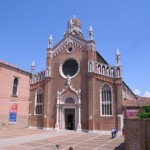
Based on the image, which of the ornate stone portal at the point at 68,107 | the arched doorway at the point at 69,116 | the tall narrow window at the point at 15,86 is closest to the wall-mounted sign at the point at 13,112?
the tall narrow window at the point at 15,86

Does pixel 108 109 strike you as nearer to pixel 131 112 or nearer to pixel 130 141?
pixel 131 112

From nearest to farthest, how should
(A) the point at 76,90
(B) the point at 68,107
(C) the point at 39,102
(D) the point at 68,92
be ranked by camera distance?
(A) the point at 76,90 → (B) the point at 68,107 → (D) the point at 68,92 → (C) the point at 39,102

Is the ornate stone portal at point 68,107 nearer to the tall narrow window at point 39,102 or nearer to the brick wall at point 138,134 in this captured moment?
the tall narrow window at point 39,102

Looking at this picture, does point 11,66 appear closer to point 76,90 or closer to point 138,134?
point 76,90

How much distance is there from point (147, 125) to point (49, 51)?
2414 cm

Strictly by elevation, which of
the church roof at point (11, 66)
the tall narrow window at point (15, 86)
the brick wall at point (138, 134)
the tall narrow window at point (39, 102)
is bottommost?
the brick wall at point (138, 134)

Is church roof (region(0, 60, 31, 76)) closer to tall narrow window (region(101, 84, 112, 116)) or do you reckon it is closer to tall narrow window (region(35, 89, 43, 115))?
tall narrow window (region(35, 89, 43, 115))

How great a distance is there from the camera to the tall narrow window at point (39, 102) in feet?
108

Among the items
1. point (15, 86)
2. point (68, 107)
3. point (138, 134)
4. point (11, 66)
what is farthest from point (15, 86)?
point (138, 134)

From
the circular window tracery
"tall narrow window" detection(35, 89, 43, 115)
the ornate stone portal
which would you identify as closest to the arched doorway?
the ornate stone portal

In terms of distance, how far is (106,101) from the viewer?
28.7 m

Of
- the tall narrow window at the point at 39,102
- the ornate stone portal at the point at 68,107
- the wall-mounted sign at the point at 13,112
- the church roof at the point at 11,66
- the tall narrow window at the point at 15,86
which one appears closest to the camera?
the church roof at the point at 11,66

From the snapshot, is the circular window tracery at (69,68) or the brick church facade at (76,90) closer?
the brick church facade at (76,90)

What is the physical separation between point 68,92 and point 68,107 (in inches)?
85.3
